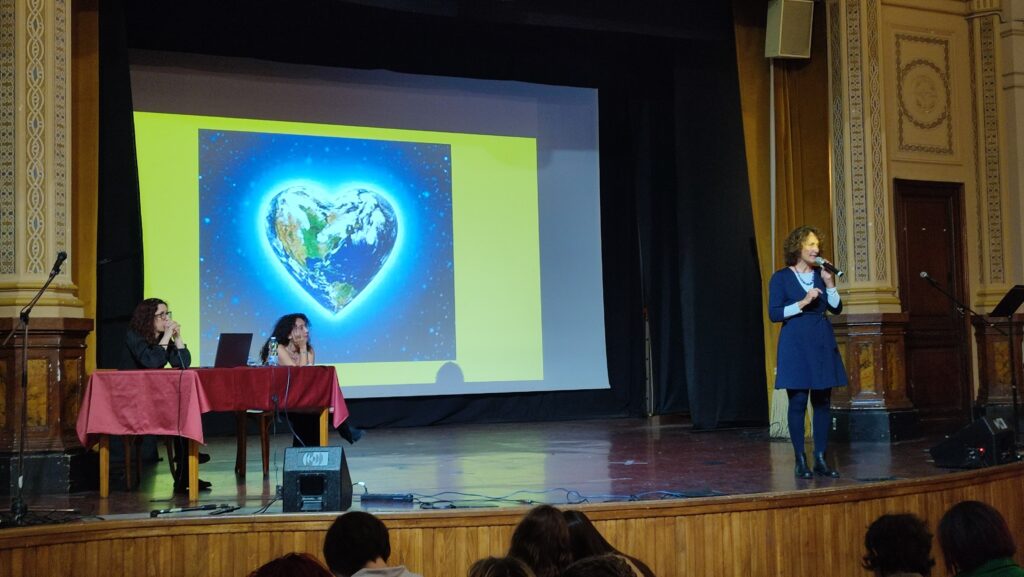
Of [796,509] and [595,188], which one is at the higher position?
[595,188]

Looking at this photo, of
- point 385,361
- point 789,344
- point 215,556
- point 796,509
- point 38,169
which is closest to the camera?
point 215,556

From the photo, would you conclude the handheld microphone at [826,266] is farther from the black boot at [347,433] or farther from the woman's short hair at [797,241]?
the black boot at [347,433]

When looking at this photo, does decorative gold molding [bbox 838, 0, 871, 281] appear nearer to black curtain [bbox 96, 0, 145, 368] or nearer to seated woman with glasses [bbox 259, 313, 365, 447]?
seated woman with glasses [bbox 259, 313, 365, 447]

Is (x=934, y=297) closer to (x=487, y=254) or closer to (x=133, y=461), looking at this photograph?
(x=487, y=254)

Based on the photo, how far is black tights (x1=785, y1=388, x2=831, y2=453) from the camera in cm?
519

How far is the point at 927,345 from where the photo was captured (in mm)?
8305

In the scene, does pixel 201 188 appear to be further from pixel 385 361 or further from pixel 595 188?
pixel 595 188

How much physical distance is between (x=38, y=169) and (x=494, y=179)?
4344 millimetres

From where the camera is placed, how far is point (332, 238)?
8.59 m

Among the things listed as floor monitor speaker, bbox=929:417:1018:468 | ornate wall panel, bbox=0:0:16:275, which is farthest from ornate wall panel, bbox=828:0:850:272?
ornate wall panel, bbox=0:0:16:275

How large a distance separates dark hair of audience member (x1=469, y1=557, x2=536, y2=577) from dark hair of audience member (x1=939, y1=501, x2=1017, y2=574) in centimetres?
101

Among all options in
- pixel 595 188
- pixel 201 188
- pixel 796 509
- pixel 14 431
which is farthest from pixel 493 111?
pixel 796 509

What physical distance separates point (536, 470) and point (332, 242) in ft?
11.2

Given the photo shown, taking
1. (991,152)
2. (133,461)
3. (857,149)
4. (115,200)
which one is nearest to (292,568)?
(133,461)
